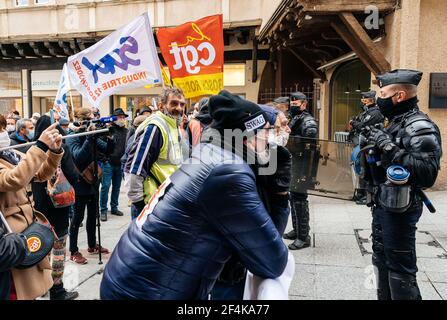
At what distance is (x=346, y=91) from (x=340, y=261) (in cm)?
804

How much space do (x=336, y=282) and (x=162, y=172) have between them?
206 centimetres

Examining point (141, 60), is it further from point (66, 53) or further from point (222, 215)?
point (66, 53)

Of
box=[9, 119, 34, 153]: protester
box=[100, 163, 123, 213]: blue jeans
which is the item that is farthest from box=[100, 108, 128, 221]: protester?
box=[9, 119, 34, 153]: protester

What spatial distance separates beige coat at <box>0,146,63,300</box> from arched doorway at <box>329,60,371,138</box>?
32.0 feet

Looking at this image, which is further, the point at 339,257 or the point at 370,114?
the point at 370,114

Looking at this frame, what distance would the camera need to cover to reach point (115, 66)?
482cm

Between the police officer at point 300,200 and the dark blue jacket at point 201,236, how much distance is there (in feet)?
11.3

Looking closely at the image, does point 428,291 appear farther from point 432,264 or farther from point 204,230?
point 204,230

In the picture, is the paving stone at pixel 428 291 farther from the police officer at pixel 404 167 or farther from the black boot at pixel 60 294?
the black boot at pixel 60 294

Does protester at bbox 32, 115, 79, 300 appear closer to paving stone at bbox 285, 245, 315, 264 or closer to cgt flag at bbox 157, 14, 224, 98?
paving stone at bbox 285, 245, 315, 264

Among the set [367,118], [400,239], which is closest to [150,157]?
[400,239]

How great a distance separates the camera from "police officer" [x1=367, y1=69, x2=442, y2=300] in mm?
2971
